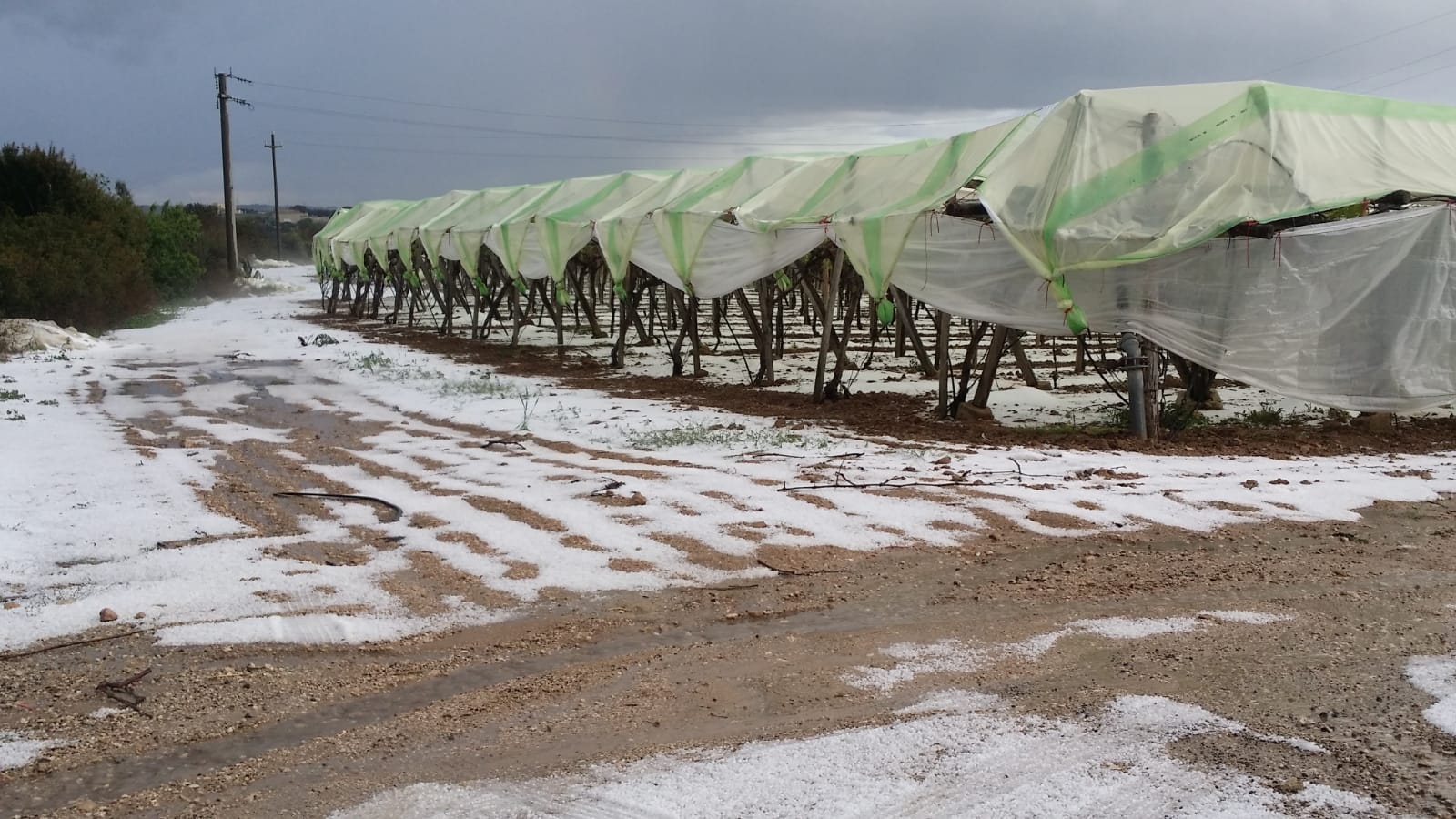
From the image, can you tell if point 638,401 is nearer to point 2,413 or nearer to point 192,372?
point 2,413

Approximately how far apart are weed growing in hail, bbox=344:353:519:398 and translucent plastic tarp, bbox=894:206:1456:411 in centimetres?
722

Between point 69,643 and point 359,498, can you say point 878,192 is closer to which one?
point 359,498

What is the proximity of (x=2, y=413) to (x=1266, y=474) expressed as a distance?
37.1ft

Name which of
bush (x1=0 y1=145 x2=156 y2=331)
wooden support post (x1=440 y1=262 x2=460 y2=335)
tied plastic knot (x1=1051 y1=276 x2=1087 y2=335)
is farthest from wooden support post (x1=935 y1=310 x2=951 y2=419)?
bush (x1=0 y1=145 x2=156 y2=331)

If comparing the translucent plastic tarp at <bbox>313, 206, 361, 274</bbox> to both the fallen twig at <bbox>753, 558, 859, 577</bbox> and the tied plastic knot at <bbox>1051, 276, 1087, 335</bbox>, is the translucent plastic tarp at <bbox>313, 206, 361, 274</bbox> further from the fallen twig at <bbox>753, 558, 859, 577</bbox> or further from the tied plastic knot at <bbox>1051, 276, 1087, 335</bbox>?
the fallen twig at <bbox>753, 558, 859, 577</bbox>

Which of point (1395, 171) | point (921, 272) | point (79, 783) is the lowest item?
point (79, 783)

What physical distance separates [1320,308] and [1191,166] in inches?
59.9

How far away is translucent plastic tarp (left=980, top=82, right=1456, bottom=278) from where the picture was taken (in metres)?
8.79

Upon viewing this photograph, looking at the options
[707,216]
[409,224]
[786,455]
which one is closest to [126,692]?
[786,455]

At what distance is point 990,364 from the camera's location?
33.9 feet

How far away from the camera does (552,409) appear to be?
11.5 meters

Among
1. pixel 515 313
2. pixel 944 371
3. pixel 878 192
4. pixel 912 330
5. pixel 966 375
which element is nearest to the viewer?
pixel 966 375

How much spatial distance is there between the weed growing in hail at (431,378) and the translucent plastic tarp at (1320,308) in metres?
7.22

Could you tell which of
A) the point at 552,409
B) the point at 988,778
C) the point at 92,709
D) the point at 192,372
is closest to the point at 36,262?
the point at 192,372
